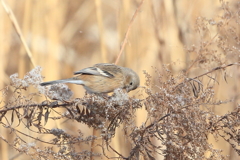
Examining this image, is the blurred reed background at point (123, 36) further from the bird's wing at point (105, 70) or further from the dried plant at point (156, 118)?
the dried plant at point (156, 118)

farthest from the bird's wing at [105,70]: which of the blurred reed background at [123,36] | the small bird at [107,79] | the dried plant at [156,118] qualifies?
the dried plant at [156,118]

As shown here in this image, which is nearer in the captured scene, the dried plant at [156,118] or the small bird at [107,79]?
the dried plant at [156,118]

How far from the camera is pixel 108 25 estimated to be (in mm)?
5047

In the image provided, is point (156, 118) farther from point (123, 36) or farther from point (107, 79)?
point (123, 36)

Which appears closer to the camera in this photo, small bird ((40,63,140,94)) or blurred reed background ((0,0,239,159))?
small bird ((40,63,140,94))

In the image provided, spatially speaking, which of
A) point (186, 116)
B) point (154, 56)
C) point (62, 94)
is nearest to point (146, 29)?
point (154, 56)

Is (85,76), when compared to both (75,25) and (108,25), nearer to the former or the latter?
(75,25)

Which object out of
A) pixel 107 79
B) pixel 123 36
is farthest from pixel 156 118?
pixel 123 36

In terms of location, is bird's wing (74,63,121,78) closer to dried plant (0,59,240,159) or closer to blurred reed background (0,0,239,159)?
blurred reed background (0,0,239,159)

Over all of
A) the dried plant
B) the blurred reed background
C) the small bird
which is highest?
the blurred reed background

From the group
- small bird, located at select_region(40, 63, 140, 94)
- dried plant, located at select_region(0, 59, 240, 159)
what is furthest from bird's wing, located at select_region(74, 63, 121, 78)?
dried plant, located at select_region(0, 59, 240, 159)

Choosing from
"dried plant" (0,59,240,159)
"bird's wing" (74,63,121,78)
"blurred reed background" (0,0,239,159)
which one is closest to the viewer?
"dried plant" (0,59,240,159)

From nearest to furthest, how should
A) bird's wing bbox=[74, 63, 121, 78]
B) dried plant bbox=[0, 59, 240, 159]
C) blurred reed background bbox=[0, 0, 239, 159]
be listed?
dried plant bbox=[0, 59, 240, 159] → bird's wing bbox=[74, 63, 121, 78] → blurred reed background bbox=[0, 0, 239, 159]

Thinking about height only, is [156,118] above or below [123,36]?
below
